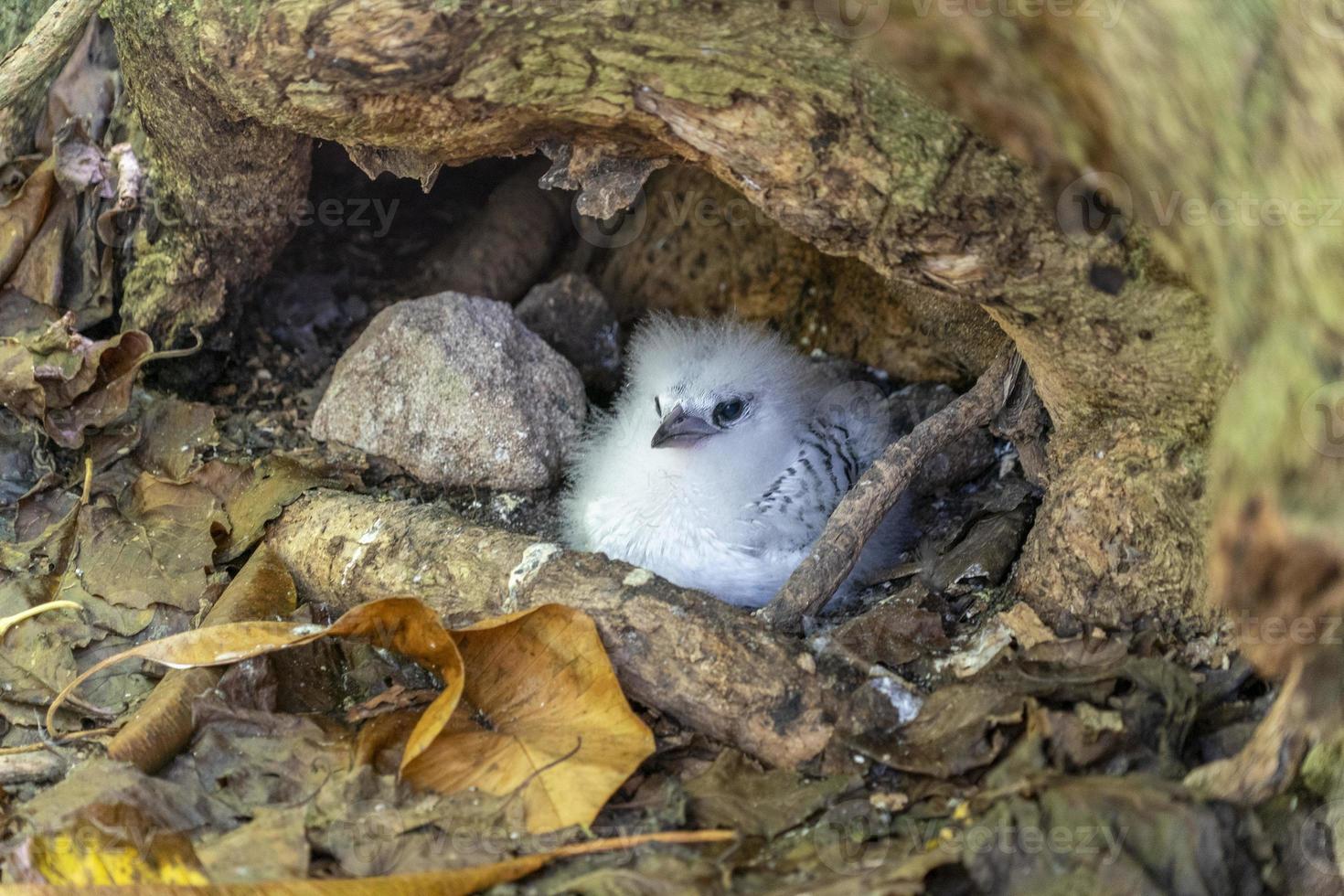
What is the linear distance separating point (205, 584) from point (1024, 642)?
234 cm

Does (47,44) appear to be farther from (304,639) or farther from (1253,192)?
(1253,192)

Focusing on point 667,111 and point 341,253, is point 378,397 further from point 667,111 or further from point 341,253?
point 667,111

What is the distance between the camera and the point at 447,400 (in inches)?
A: 161

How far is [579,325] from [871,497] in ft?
6.10

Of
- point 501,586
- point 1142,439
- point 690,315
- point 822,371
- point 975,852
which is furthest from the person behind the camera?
point 690,315

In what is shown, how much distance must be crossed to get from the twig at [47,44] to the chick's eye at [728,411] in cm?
226

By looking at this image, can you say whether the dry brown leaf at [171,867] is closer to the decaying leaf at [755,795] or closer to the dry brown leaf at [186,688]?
the decaying leaf at [755,795]

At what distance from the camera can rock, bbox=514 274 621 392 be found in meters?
4.79

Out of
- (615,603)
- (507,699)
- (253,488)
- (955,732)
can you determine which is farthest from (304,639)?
(955,732)

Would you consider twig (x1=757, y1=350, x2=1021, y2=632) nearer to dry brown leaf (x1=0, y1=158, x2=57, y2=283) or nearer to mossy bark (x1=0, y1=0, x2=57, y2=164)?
dry brown leaf (x1=0, y1=158, x2=57, y2=283)

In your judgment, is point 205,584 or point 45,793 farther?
point 205,584

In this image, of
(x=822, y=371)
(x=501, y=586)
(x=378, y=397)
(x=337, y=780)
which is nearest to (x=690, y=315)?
(x=822, y=371)

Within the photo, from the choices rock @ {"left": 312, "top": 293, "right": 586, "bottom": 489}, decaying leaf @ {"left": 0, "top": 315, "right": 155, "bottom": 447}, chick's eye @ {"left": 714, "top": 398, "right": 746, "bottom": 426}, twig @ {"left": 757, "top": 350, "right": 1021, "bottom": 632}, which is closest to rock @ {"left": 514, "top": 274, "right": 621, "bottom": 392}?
rock @ {"left": 312, "top": 293, "right": 586, "bottom": 489}

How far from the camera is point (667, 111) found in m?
2.62
